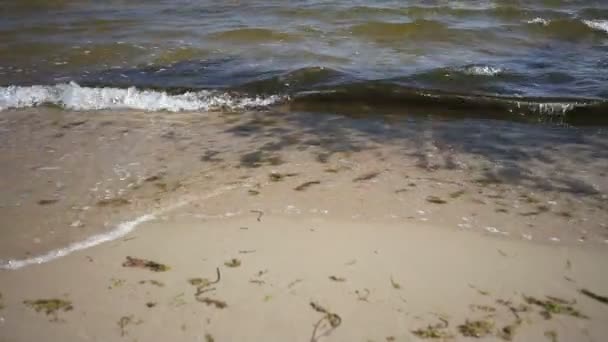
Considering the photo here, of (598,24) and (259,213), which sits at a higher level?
(598,24)

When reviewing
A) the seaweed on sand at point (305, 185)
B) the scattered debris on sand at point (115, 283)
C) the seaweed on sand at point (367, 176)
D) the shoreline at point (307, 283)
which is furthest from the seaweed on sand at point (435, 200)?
the scattered debris on sand at point (115, 283)

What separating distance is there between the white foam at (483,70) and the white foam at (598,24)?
13.7ft

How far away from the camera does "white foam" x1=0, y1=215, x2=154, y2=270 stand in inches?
113

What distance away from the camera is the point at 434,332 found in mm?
2344

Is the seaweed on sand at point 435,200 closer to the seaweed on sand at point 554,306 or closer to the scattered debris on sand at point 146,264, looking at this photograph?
the seaweed on sand at point 554,306

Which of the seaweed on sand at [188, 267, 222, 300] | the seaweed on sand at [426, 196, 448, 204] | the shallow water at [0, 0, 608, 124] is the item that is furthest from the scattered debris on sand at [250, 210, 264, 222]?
the shallow water at [0, 0, 608, 124]

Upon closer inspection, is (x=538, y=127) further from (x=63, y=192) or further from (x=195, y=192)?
(x=63, y=192)

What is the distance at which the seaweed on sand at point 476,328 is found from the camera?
2.34 m

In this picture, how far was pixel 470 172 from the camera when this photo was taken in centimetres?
407

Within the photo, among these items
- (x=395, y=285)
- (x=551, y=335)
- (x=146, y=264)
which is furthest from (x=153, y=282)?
(x=551, y=335)

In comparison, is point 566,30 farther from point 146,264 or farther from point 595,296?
point 146,264

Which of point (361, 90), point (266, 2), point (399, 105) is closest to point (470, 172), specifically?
point (399, 105)

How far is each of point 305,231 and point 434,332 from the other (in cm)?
108

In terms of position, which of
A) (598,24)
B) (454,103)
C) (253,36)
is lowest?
(454,103)
